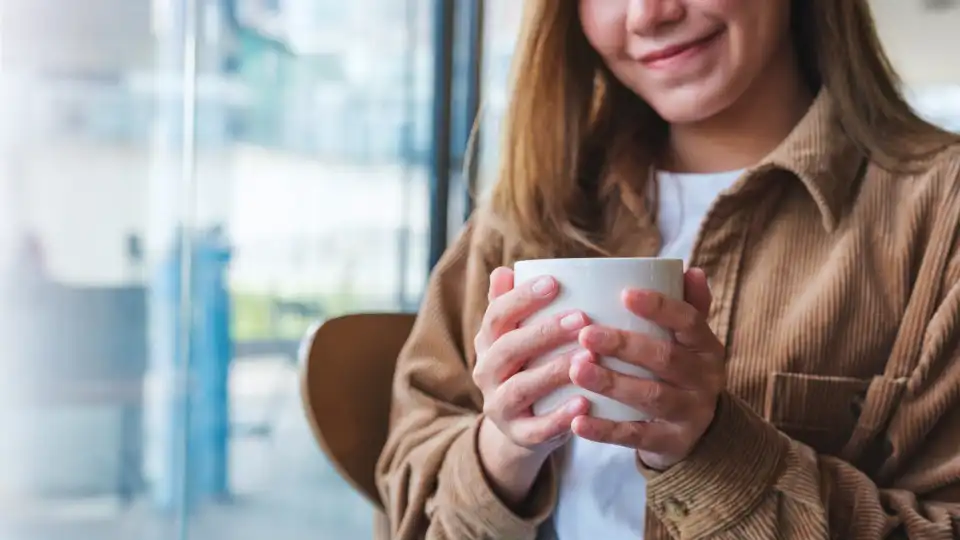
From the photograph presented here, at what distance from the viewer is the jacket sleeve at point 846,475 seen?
613 millimetres

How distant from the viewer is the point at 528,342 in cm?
55

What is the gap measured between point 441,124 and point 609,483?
119cm

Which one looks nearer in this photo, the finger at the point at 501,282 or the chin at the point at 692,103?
the finger at the point at 501,282

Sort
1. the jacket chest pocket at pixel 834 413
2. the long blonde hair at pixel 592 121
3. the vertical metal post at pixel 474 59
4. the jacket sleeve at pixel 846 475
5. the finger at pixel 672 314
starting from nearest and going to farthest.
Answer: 1. the finger at pixel 672 314
2. the jacket sleeve at pixel 846 475
3. the jacket chest pocket at pixel 834 413
4. the long blonde hair at pixel 592 121
5. the vertical metal post at pixel 474 59

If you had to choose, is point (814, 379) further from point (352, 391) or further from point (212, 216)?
point (212, 216)

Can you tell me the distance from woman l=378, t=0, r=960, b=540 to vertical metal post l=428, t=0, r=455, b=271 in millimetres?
902

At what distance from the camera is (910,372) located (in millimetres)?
710

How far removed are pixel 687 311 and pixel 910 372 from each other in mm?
287

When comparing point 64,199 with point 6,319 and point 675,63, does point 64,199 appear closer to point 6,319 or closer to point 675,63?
point 6,319

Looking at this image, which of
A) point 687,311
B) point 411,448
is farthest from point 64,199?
point 687,311

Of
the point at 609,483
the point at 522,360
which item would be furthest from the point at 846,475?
the point at 522,360

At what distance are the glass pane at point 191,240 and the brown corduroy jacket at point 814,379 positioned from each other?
2.53 ft

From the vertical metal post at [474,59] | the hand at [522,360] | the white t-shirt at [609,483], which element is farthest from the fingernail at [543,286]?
the vertical metal post at [474,59]

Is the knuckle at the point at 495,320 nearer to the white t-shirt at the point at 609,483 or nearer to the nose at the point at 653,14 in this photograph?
the white t-shirt at the point at 609,483
